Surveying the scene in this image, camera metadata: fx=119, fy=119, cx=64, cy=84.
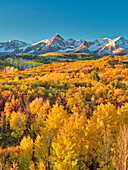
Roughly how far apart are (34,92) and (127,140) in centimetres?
3099

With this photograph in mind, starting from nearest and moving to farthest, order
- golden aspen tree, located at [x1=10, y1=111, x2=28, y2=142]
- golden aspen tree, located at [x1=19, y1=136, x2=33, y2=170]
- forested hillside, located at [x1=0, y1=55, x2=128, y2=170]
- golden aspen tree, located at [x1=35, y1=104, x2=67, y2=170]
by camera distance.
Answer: forested hillside, located at [x1=0, y1=55, x2=128, y2=170] → golden aspen tree, located at [x1=19, y1=136, x2=33, y2=170] → golden aspen tree, located at [x1=35, y1=104, x2=67, y2=170] → golden aspen tree, located at [x1=10, y1=111, x2=28, y2=142]

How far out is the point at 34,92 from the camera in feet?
128

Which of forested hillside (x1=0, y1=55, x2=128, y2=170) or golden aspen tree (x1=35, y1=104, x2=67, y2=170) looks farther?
golden aspen tree (x1=35, y1=104, x2=67, y2=170)

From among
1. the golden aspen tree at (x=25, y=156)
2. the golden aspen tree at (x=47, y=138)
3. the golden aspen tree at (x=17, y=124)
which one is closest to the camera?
the golden aspen tree at (x=25, y=156)

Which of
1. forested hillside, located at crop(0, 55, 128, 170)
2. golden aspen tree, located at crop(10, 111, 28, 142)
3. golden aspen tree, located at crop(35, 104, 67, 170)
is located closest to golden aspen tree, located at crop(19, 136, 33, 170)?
forested hillside, located at crop(0, 55, 128, 170)

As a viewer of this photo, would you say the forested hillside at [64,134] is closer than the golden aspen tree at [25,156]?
Yes

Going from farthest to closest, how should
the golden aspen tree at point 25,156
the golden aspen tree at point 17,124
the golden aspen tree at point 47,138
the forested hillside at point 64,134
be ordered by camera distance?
the golden aspen tree at point 17,124 → the golden aspen tree at point 47,138 → the golden aspen tree at point 25,156 → the forested hillside at point 64,134

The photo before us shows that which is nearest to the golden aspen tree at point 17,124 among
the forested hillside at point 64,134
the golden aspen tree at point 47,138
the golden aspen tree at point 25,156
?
the forested hillside at point 64,134

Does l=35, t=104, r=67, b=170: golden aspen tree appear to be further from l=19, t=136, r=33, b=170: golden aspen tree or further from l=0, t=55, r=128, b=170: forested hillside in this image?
l=19, t=136, r=33, b=170: golden aspen tree

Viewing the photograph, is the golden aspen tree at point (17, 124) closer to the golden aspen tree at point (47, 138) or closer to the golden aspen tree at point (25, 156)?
the golden aspen tree at point (47, 138)

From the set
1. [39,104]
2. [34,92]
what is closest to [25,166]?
[39,104]

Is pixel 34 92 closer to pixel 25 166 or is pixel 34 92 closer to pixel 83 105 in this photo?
pixel 83 105

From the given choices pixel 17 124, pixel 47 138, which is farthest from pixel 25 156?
pixel 17 124

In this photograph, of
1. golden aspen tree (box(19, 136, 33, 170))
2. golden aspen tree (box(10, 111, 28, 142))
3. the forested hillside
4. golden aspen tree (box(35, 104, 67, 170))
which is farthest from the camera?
golden aspen tree (box(10, 111, 28, 142))
